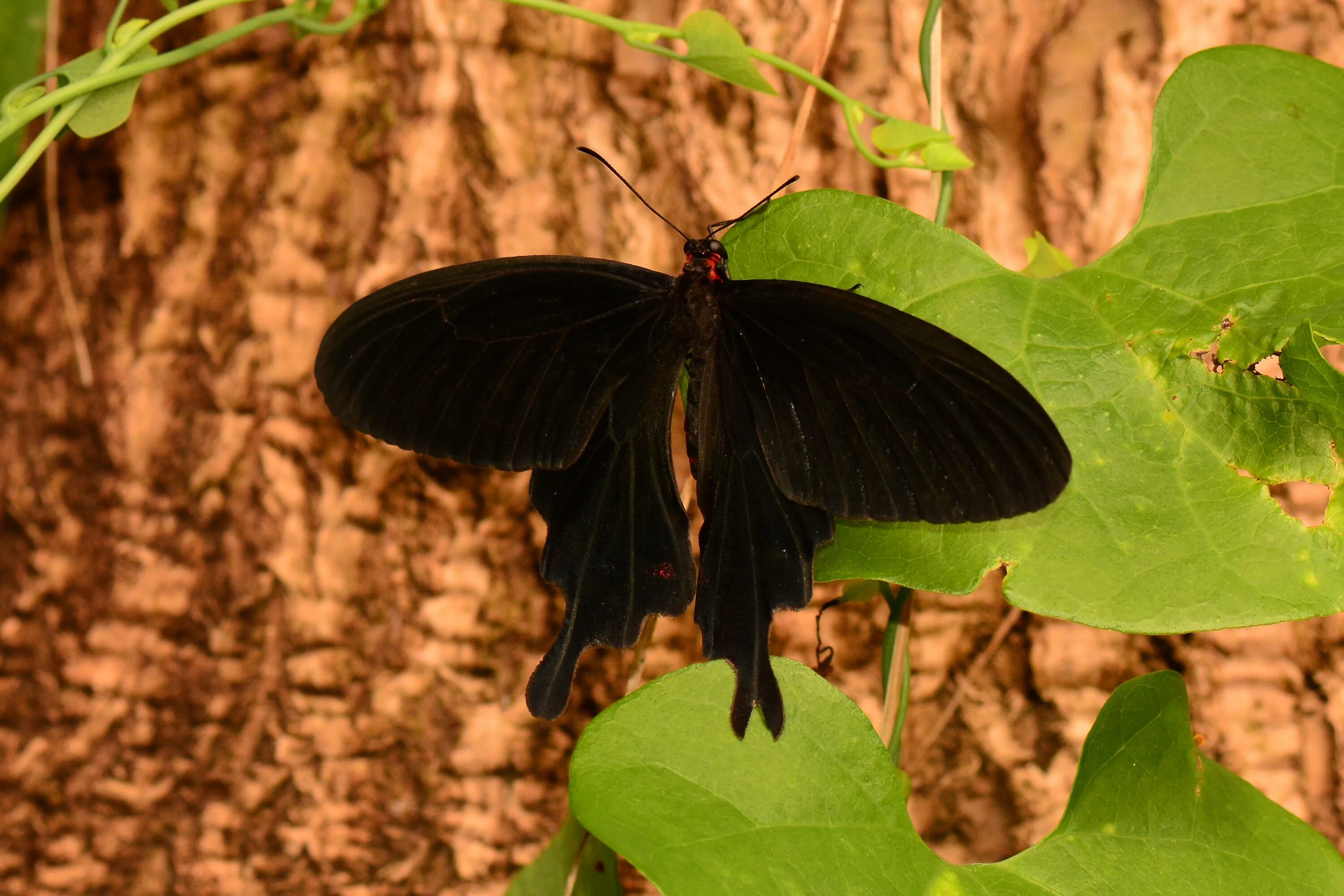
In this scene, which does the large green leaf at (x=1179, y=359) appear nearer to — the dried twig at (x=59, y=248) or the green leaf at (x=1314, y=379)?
the green leaf at (x=1314, y=379)

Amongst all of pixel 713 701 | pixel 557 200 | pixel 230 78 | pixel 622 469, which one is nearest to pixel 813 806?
pixel 713 701

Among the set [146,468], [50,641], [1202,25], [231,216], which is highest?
[1202,25]

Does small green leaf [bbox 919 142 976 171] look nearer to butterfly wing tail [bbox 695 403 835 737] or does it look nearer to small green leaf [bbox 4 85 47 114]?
butterfly wing tail [bbox 695 403 835 737]

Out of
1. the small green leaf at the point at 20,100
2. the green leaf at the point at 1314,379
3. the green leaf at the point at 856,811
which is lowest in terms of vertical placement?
the green leaf at the point at 856,811

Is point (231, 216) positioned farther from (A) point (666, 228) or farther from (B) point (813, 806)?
(B) point (813, 806)

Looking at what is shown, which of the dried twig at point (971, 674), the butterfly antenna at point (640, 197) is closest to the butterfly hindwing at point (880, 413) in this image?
the butterfly antenna at point (640, 197)

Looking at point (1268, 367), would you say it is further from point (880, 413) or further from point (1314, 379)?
point (880, 413)
